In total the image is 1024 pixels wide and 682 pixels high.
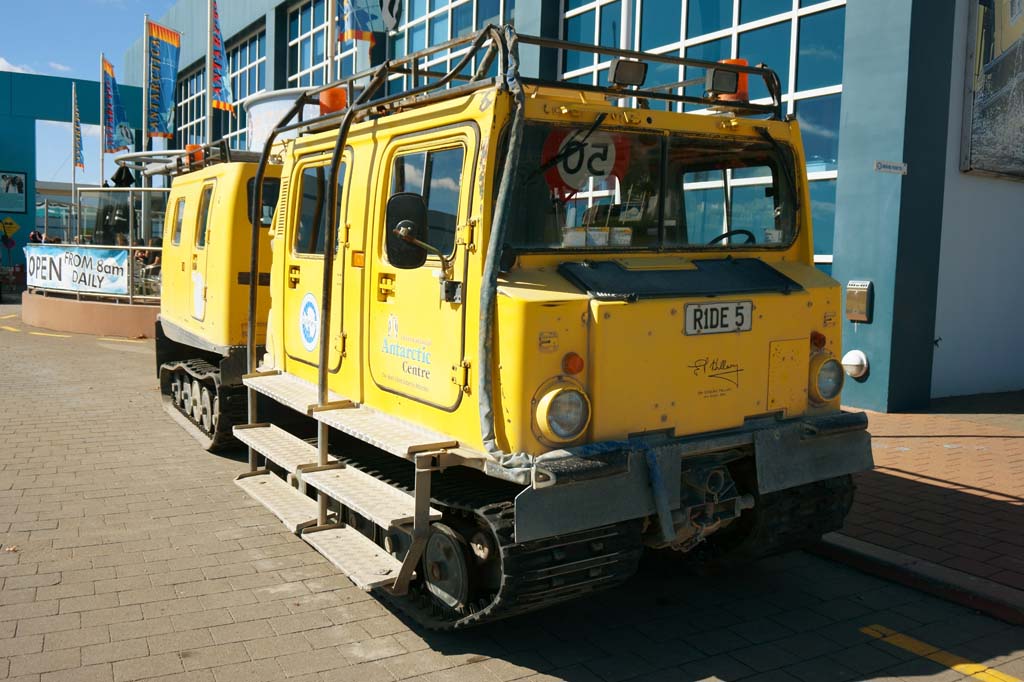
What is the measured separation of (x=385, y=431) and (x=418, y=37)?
16.0m

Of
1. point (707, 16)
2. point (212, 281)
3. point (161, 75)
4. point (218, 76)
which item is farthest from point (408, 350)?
point (161, 75)

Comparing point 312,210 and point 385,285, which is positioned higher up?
point 312,210

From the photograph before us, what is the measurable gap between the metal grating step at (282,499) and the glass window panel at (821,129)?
25.9ft

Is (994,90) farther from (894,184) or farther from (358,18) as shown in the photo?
(358,18)

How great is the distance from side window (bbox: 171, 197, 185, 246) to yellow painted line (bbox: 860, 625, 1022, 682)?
8.02 metres

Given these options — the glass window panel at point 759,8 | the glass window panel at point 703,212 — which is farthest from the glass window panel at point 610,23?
the glass window panel at point 703,212

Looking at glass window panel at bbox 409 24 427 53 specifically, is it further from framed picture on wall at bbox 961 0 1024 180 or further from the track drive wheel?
the track drive wheel

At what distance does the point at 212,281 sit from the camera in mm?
8953

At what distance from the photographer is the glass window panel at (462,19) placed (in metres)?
17.5

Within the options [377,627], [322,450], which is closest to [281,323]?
[322,450]

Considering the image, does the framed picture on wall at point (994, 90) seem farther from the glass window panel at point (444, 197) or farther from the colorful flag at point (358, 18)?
the colorful flag at point (358, 18)

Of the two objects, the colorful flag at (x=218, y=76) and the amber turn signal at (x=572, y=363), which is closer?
the amber turn signal at (x=572, y=363)

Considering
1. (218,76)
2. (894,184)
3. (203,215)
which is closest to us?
(203,215)

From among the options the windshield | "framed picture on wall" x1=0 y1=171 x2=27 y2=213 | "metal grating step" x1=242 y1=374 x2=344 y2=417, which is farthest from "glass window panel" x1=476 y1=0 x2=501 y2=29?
"framed picture on wall" x1=0 y1=171 x2=27 y2=213
